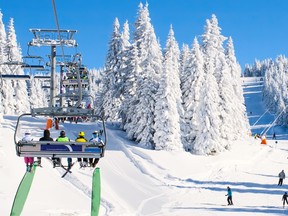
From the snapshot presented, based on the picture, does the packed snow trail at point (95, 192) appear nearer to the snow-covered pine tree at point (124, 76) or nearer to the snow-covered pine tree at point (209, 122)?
the snow-covered pine tree at point (209, 122)

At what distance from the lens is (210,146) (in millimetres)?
50844

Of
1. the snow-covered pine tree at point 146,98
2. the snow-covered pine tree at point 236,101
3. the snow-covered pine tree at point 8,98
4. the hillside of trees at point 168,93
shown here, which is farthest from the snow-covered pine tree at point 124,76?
the snow-covered pine tree at point 8,98

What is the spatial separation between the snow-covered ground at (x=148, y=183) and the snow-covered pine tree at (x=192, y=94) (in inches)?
141

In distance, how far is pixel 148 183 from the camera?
3900 centimetres

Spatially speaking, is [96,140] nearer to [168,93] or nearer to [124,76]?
[168,93]

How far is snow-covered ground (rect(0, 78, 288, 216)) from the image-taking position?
93.4ft

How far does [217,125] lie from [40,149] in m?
39.0

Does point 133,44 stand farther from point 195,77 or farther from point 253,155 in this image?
point 253,155

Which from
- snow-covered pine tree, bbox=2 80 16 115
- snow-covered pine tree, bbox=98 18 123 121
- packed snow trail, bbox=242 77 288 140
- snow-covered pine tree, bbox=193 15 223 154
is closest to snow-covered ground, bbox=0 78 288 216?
snow-covered pine tree, bbox=193 15 223 154

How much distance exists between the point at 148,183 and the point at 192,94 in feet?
56.4

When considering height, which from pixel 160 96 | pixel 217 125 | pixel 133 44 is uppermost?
pixel 133 44

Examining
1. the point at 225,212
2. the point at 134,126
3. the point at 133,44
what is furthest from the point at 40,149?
the point at 133,44

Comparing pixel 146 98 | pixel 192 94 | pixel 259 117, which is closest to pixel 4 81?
pixel 146 98

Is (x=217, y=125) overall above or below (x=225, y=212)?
above
